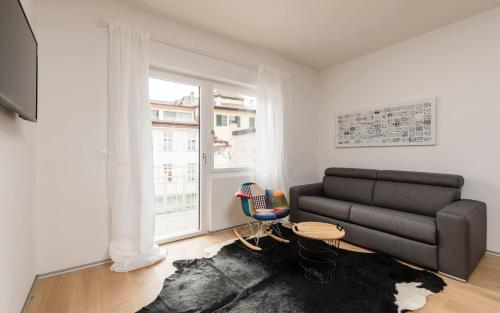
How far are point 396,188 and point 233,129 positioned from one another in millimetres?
2414

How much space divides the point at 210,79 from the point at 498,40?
3414mm

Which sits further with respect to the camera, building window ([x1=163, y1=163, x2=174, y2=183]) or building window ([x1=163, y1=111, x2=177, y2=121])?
building window ([x1=163, y1=163, x2=174, y2=183])

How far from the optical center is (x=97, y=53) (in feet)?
7.61

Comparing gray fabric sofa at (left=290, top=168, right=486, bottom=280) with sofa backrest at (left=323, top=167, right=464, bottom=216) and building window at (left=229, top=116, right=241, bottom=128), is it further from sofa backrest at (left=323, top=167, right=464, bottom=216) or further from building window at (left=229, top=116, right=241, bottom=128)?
building window at (left=229, top=116, right=241, bottom=128)

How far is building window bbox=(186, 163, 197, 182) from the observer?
3314mm

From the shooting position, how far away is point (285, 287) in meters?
1.96

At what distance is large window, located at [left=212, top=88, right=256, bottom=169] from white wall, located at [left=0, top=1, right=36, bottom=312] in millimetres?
1957

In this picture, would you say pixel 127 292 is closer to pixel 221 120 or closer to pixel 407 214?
pixel 221 120

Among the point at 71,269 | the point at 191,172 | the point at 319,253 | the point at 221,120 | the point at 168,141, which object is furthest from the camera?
the point at 191,172

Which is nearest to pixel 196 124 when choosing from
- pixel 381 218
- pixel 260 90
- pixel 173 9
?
pixel 260 90

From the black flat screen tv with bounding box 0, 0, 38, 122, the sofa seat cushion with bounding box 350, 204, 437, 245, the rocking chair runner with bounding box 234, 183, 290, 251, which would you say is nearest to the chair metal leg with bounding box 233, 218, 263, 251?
the rocking chair runner with bounding box 234, 183, 290, 251

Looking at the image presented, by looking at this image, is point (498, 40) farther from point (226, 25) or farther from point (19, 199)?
point (19, 199)

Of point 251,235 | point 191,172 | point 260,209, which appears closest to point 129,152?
point 191,172

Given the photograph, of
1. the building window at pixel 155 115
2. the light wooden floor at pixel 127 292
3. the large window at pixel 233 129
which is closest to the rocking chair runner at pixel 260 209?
the large window at pixel 233 129
